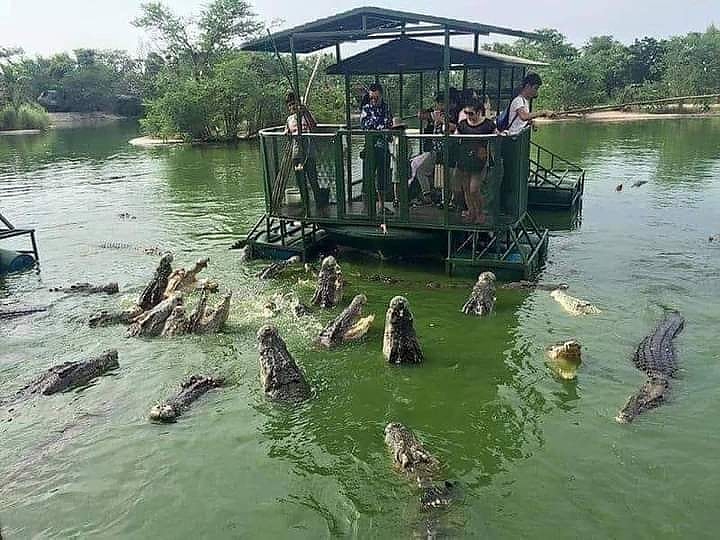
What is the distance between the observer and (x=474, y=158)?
1112 centimetres

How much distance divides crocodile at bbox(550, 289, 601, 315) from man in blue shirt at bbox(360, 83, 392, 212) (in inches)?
147

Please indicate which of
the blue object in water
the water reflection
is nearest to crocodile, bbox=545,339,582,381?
the water reflection

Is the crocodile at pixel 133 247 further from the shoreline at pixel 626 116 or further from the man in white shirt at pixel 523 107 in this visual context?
the shoreline at pixel 626 116

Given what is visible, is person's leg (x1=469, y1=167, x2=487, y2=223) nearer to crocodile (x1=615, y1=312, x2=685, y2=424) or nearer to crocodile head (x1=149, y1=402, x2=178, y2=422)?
crocodile (x1=615, y1=312, x2=685, y2=424)

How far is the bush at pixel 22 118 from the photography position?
57.8 meters

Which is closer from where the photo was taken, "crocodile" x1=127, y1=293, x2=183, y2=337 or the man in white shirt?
"crocodile" x1=127, y1=293, x2=183, y2=337

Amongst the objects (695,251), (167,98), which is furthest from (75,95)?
(695,251)

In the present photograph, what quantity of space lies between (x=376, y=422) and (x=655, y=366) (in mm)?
3844

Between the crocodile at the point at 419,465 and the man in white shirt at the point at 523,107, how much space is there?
6.65 metres

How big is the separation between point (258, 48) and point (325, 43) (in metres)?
1.43

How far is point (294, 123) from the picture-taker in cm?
1289

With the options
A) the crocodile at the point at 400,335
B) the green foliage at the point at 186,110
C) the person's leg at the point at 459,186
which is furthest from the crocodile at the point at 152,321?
the green foliage at the point at 186,110

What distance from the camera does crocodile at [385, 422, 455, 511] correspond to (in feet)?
19.0

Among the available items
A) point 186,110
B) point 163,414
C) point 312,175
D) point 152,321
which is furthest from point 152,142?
point 163,414
